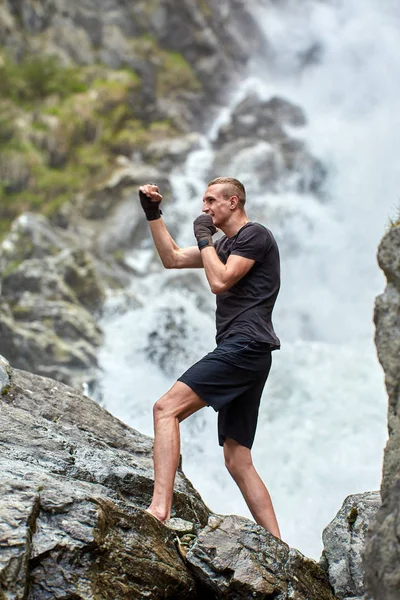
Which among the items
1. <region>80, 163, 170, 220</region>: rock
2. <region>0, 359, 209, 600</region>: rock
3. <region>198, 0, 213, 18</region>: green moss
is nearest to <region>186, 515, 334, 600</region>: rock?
<region>0, 359, 209, 600</region>: rock

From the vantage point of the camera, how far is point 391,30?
3291cm

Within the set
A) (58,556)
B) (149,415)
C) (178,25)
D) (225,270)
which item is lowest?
(58,556)

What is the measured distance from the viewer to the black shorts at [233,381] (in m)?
4.12

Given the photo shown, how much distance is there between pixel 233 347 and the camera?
4.21 meters

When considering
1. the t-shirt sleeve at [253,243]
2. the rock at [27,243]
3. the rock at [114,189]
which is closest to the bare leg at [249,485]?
the t-shirt sleeve at [253,243]

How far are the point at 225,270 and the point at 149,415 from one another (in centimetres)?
661

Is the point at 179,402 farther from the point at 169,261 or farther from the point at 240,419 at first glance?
the point at 169,261

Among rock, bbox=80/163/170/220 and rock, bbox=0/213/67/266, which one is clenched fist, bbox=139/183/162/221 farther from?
rock, bbox=80/163/170/220

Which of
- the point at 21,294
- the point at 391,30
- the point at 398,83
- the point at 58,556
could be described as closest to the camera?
the point at 58,556

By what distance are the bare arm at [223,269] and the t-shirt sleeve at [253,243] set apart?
4 centimetres

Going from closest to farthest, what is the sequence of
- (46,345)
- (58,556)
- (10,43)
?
1. (58,556)
2. (46,345)
3. (10,43)

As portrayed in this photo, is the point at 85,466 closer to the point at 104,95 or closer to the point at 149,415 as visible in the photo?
the point at 149,415

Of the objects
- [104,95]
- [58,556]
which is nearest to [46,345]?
[58,556]

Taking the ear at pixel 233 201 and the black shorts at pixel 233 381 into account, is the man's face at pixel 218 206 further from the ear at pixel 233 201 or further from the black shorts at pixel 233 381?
the black shorts at pixel 233 381
